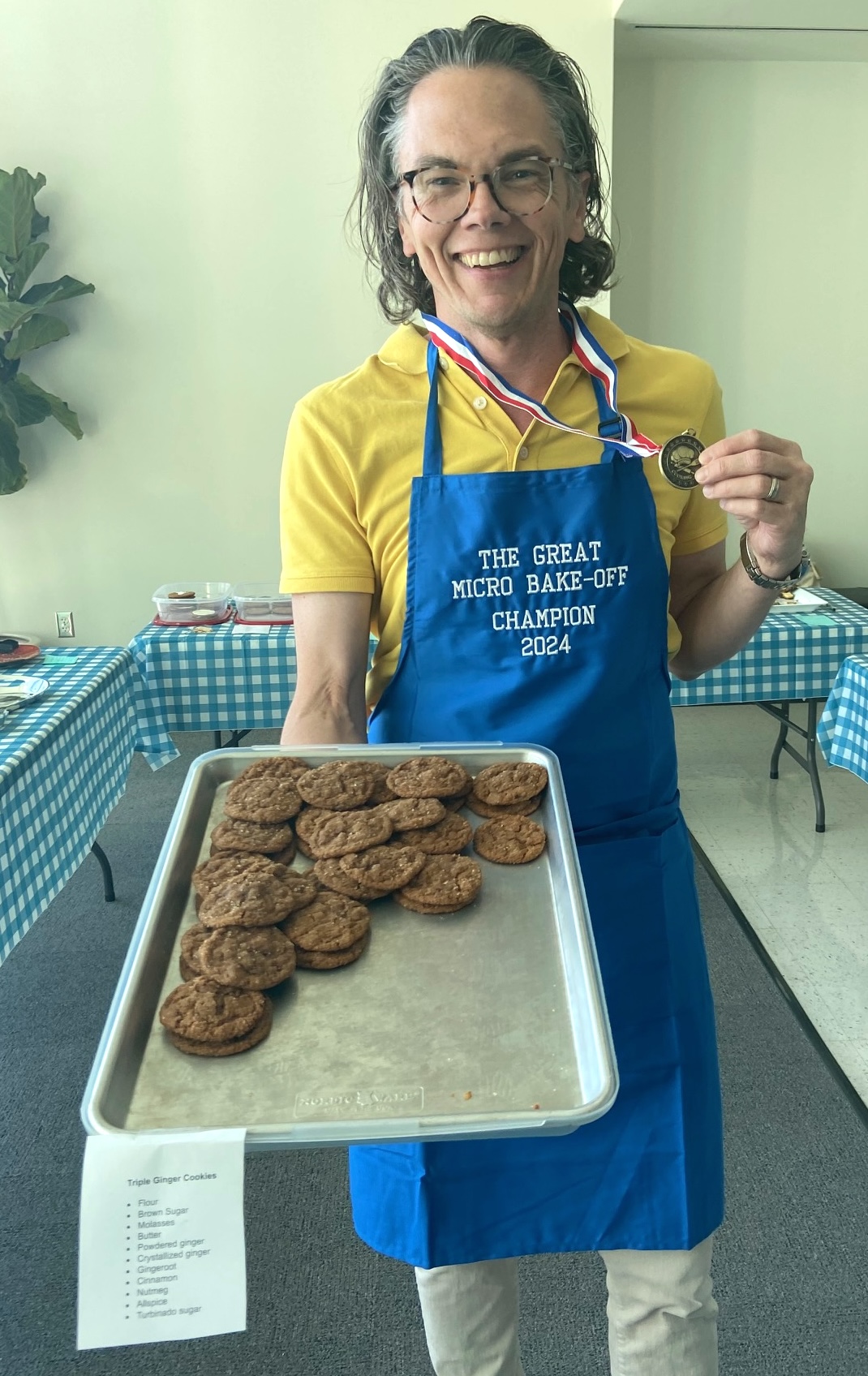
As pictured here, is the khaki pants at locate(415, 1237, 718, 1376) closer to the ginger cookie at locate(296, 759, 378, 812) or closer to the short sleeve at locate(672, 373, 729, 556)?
the ginger cookie at locate(296, 759, 378, 812)

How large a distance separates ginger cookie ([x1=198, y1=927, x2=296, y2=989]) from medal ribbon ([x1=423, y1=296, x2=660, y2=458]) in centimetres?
68

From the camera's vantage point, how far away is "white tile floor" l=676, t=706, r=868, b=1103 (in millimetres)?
2578

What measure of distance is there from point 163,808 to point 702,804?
208 centimetres

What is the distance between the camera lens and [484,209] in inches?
42.8

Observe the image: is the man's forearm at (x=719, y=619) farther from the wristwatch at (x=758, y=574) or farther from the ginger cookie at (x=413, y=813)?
the ginger cookie at (x=413, y=813)

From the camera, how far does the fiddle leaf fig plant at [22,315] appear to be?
13.0ft

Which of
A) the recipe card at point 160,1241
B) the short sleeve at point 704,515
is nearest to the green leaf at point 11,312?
the short sleeve at point 704,515

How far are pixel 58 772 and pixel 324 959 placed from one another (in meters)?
1.61

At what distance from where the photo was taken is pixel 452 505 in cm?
120

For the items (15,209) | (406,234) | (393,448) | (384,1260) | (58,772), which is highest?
(15,209)

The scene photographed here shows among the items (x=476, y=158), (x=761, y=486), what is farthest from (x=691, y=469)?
(x=476, y=158)

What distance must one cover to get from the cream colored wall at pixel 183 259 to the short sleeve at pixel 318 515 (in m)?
3.29

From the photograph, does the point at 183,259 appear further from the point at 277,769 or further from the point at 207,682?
the point at 277,769

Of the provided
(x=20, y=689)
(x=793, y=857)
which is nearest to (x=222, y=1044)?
(x=20, y=689)
